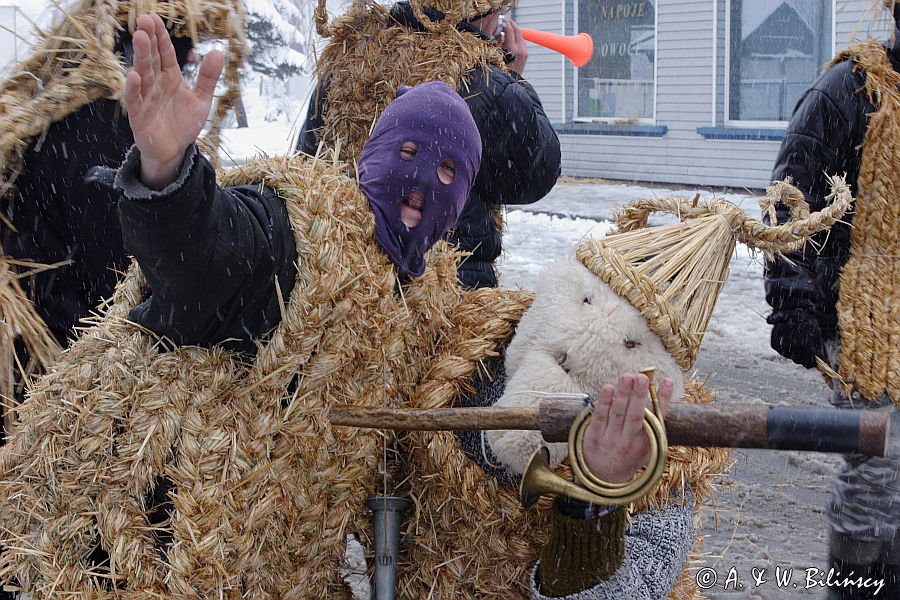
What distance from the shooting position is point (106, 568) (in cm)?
173

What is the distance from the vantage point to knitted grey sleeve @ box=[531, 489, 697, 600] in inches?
71.7

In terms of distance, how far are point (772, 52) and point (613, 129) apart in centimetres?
264

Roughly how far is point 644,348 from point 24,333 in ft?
5.13

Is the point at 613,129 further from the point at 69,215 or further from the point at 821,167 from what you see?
the point at 69,215

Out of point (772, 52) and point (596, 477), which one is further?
point (772, 52)

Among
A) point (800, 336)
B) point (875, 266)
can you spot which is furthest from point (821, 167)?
point (800, 336)

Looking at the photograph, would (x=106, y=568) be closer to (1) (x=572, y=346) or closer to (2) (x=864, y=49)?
(1) (x=572, y=346)

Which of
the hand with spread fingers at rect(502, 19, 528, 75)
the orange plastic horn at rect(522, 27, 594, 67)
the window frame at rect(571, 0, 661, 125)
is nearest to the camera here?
the hand with spread fingers at rect(502, 19, 528, 75)

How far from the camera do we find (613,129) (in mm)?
13688

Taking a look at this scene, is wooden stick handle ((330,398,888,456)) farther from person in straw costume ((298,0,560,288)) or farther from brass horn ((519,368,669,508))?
person in straw costume ((298,0,560,288))

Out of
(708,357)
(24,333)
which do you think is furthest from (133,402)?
(708,357)

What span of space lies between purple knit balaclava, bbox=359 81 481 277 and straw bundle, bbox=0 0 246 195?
1.68ft

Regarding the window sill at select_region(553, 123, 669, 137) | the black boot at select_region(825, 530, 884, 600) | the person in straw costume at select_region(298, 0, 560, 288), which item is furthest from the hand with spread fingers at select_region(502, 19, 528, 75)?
the window sill at select_region(553, 123, 669, 137)

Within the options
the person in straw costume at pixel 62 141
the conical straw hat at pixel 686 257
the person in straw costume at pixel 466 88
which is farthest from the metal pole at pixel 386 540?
the person in straw costume at pixel 62 141
